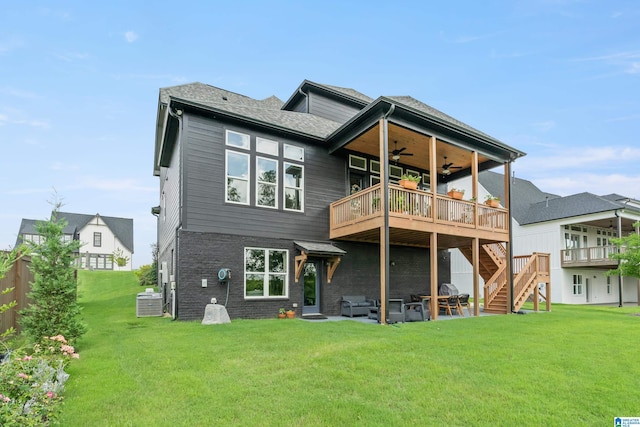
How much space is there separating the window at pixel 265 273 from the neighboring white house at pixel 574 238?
16.5 metres

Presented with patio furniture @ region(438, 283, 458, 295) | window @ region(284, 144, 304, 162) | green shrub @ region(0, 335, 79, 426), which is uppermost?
window @ region(284, 144, 304, 162)

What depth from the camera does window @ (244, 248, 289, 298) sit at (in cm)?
1060

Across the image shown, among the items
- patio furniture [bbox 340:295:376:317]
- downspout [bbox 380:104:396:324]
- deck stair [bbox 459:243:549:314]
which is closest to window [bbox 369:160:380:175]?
downspout [bbox 380:104:396:324]

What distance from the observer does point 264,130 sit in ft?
37.2

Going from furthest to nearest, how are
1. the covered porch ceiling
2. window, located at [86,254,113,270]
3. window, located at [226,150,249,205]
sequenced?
1. window, located at [86,254,113,270]
2. the covered porch ceiling
3. window, located at [226,150,249,205]

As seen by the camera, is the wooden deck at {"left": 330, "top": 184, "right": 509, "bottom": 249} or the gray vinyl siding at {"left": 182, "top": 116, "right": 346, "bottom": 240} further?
the wooden deck at {"left": 330, "top": 184, "right": 509, "bottom": 249}

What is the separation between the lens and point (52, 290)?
20.5ft

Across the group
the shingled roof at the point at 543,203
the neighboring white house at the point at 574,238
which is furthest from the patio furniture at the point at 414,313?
the shingled roof at the point at 543,203

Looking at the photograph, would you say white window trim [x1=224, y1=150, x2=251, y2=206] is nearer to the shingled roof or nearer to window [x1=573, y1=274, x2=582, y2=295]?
the shingled roof

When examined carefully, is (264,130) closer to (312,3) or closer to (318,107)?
(318,107)

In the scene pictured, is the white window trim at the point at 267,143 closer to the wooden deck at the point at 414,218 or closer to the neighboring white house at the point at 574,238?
the wooden deck at the point at 414,218

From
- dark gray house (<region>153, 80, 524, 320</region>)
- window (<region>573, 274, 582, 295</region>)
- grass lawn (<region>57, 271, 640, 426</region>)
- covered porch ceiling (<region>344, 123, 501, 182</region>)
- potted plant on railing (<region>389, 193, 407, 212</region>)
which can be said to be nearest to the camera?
grass lawn (<region>57, 271, 640, 426</region>)

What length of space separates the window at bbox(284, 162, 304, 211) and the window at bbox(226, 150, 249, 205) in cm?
133

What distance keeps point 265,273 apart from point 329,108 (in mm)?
8040
